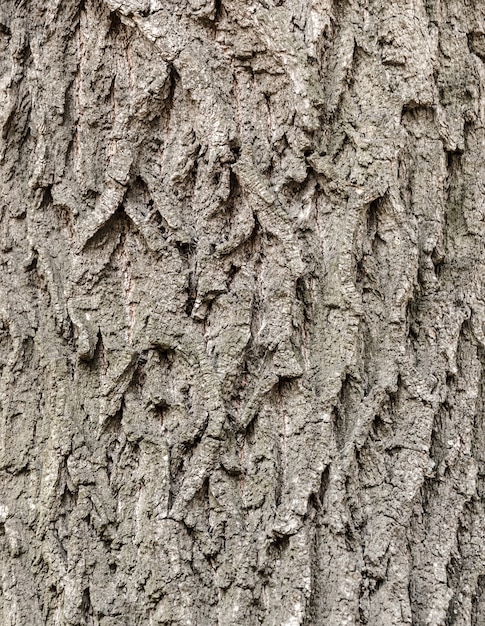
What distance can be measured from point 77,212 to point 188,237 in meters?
0.22

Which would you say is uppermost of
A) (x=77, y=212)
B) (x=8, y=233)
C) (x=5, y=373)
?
(x=77, y=212)

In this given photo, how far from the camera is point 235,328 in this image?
3.93 feet

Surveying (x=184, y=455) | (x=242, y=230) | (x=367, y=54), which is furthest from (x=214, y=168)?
(x=184, y=455)

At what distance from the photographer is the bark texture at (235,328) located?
1157mm

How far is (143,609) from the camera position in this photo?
45.4 inches

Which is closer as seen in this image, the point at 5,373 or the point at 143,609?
the point at 143,609

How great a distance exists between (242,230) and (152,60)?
35cm

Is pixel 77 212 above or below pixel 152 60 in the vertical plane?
below

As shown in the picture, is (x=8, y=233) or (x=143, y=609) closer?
(x=143, y=609)

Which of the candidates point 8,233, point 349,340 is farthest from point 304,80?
point 8,233

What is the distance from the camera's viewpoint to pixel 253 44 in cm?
122

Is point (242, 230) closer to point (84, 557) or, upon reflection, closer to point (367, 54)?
point (367, 54)

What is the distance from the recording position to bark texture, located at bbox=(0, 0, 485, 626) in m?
1.16

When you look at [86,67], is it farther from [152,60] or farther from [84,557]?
[84,557]
